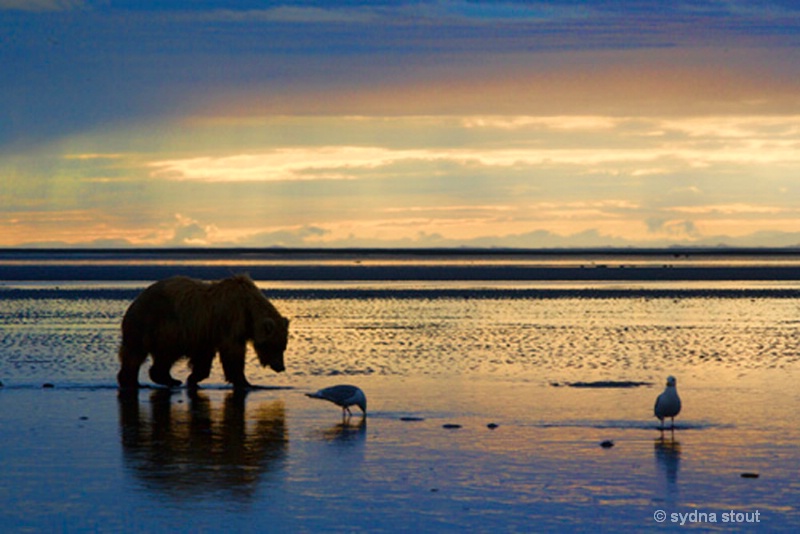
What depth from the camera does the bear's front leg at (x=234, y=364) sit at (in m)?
18.3

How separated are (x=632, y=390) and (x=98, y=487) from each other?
905 cm

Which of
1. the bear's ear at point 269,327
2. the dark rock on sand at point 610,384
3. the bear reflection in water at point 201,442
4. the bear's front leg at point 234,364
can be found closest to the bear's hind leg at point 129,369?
the bear reflection in water at point 201,442

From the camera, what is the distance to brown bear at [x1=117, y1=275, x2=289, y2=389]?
1844 centimetres

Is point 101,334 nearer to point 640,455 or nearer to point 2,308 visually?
point 2,308

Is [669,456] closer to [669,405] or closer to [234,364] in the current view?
[669,405]

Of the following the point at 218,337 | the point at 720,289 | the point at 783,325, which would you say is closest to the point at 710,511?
the point at 218,337

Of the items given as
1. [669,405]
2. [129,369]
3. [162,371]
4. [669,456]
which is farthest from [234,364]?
[669,456]

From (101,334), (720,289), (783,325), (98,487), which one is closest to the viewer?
(98,487)

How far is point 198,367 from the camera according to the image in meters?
18.6

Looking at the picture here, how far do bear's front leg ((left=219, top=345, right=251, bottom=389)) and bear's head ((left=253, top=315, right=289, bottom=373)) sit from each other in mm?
447

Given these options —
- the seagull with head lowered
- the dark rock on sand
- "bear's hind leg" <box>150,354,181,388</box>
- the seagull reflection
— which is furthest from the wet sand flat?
"bear's hind leg" <box>150,354,181,388</box>

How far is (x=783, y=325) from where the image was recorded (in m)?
30.3

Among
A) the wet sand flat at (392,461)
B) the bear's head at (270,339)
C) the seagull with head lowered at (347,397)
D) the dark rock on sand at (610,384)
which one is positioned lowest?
the wet sand flat at (392,461)

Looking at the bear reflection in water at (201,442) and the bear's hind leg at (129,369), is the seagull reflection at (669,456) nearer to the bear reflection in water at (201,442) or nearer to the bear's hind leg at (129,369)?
the bear reflection in water at (201,442)
